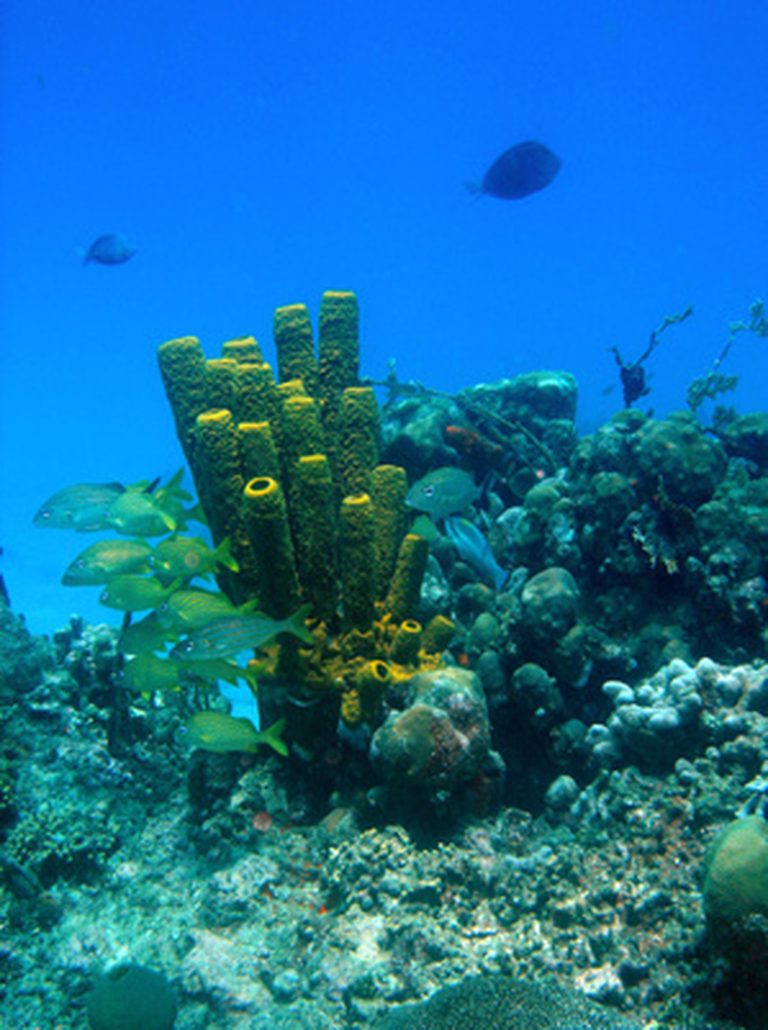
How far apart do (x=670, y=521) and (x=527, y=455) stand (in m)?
2.68

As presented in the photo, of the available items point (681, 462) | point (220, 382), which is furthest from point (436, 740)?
point (681, 462)

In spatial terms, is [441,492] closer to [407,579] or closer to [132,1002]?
[407,579]

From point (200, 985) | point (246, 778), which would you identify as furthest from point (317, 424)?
point (200, 985)

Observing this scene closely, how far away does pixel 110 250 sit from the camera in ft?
43.8

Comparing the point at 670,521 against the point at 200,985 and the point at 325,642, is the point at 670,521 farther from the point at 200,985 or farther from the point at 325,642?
the point at 200,985

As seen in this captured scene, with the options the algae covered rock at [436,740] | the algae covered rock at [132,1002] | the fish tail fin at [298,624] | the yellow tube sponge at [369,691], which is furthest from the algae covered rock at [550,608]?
the algae covered rock at [132,1002]

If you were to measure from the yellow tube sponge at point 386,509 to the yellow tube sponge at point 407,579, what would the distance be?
3.4 inches

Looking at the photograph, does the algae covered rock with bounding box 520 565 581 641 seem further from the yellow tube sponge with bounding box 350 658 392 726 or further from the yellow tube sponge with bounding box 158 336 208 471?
the yellow tube sponge with bounding box 158 336 208 471

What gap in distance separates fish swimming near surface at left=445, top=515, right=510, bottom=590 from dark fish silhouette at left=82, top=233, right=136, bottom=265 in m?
10.7

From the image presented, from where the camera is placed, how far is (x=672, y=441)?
5.55 metres

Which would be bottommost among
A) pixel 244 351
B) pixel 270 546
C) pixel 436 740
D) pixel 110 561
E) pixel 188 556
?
pixel 436 740

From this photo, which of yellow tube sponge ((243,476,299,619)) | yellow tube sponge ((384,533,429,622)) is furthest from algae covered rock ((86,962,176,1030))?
yellow tube sponge ((384,533,429,622))

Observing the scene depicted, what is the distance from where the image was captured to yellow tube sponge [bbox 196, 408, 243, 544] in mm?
4414

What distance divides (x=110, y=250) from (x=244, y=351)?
9.99 metres
